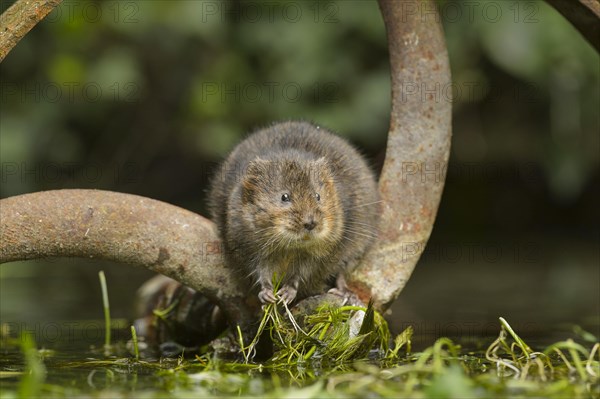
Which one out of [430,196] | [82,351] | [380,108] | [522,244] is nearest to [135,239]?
[82,351]

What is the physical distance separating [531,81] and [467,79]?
0.56 meters

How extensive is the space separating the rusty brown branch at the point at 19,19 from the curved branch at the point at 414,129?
1667 mm

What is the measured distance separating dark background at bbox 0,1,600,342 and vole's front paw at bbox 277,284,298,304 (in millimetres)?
2973

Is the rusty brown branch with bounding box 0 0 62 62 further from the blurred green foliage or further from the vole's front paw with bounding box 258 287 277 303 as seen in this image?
the blurred green foliage

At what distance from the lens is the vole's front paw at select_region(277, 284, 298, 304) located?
159 inches

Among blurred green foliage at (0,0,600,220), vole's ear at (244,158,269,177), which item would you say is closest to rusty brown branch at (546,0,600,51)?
vole's ear at (244,158,269,177)

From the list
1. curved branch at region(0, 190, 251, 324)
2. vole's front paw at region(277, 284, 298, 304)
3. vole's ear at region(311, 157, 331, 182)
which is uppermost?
vole's ear at region(311, 157, 331, 182)

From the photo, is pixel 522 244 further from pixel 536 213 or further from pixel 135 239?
pixel 135 239

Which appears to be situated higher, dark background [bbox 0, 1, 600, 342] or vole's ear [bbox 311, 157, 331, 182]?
dark background [bbox 0, 1, 600, 342]

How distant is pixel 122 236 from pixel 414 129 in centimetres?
152

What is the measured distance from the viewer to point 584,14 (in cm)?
442

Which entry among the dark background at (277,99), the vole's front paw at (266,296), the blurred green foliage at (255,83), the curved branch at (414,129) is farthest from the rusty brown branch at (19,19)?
the blurred green foliage at (255,83)

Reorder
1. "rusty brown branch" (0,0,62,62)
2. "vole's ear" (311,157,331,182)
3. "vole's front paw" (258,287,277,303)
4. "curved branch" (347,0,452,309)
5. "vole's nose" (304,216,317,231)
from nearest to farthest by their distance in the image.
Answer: "rusty brown branch" (0,0,62,62), "vole's front paw" (258,287,277,303), "vole's nose" (304,216,317,231), "vole's ear" (311,157,331,182), "curved branch" (347,0,452,309)

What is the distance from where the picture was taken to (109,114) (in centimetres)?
936
